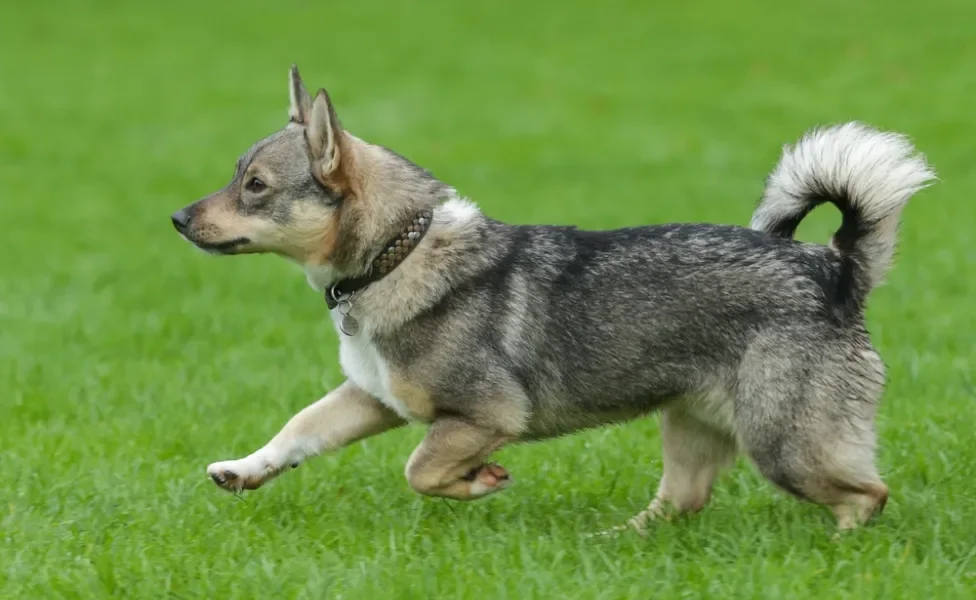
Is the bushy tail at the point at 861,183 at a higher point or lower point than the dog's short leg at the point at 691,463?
higher

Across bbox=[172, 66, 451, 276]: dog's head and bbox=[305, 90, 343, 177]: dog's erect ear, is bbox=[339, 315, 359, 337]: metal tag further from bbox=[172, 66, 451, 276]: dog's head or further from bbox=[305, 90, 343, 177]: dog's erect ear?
bbox=[305, 90, 343, 177]: dog's erect ear

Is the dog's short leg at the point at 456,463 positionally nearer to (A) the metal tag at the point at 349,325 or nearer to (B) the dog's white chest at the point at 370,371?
(B) the dog's white chest at the point at 370,371

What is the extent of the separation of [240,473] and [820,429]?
87.2 inches

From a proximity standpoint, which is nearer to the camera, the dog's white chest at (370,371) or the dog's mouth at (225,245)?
the dog's white chest at (370,371)

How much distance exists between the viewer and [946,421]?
7.03 m

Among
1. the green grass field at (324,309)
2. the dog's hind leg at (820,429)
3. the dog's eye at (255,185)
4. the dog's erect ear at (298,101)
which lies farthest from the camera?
the dog's erect ear at (298,101)

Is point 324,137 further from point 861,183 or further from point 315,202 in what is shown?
point 861,183

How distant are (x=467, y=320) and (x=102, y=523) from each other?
5.28 ft

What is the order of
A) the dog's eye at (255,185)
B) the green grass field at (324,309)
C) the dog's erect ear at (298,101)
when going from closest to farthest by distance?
the green grass field at (324,309), the dog's eye at (255,185), the dog's erect ear at (298,101)

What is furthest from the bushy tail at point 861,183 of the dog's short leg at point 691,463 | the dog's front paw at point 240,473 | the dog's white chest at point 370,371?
the dog's front paw at point 240,473

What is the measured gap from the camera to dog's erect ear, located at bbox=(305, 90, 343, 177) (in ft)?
18.6

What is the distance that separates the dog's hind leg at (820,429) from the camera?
5.39 meters

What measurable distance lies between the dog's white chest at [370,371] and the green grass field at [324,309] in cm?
48

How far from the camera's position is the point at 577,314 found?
5742mm
